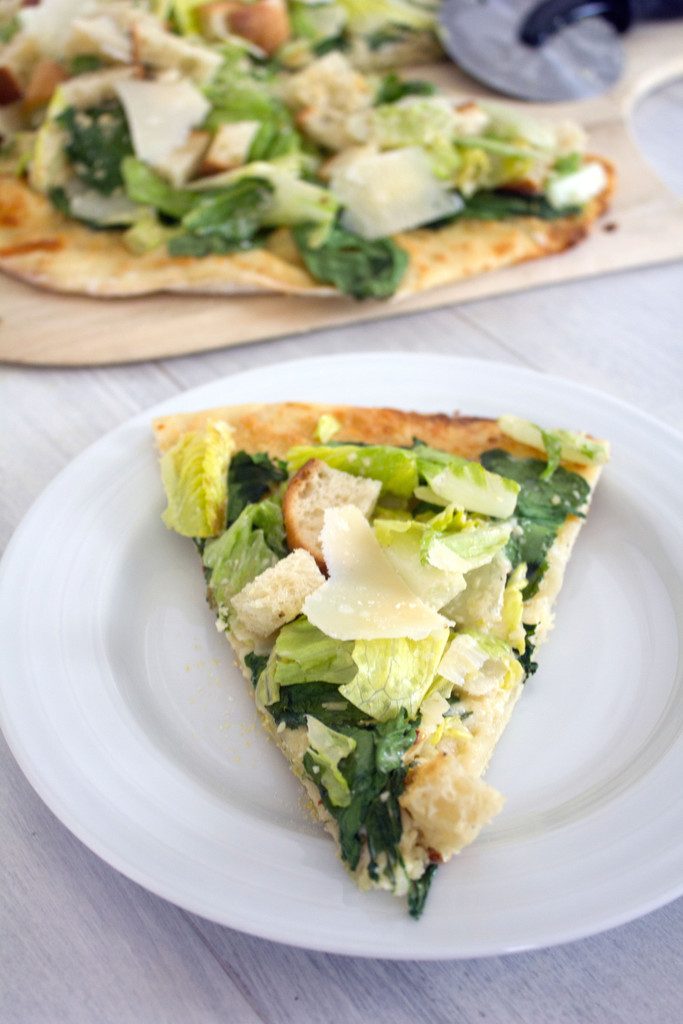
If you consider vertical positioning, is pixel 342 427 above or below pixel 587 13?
below

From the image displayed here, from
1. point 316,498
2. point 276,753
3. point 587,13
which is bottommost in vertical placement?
point 276,753

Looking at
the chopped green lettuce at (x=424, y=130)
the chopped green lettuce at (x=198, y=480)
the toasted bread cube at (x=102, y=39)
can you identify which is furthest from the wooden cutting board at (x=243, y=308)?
the toasted bread cube at (x=102, y=39)

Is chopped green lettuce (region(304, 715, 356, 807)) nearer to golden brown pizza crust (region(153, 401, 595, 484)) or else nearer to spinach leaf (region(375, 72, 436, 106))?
golden brown pizza crust (region(153, 401, 595, 484))

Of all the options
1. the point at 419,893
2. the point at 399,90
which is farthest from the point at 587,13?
the point at 419,893

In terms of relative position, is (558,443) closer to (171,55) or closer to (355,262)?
(355,262)

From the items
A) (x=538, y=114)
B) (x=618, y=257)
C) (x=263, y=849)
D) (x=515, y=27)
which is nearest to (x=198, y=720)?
(x=263, y=849)

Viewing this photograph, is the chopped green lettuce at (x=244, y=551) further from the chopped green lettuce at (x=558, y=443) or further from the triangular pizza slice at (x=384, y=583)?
the chopped green lettuce at (x=558, y=443)

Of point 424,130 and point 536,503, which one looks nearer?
point 536,503
